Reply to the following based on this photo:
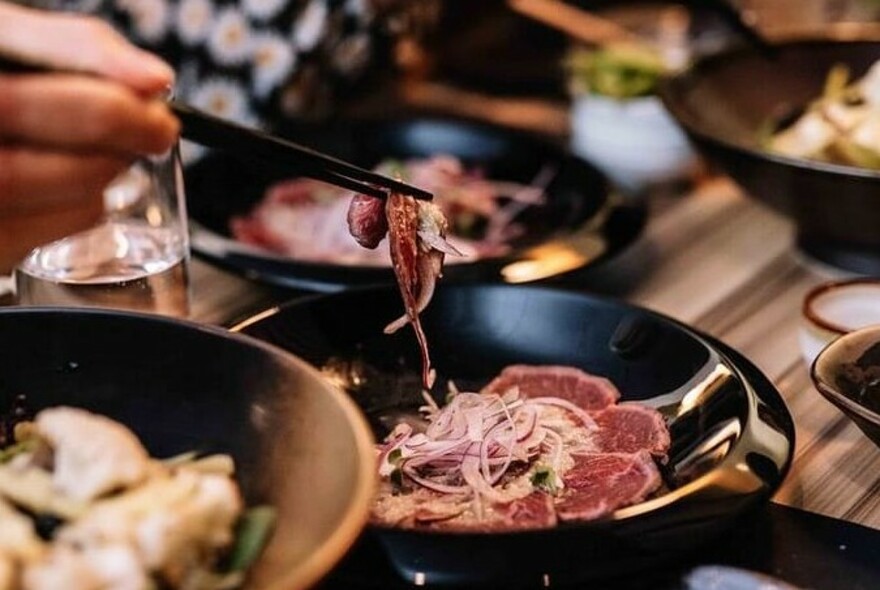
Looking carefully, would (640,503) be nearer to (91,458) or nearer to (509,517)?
(509,517)

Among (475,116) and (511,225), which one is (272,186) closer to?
(511,225)

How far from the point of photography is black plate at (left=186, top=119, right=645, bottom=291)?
4.37 feet

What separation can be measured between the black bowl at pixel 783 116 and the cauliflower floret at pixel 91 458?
2.83ft

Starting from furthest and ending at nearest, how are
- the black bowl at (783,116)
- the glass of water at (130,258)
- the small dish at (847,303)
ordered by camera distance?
the black bowl at (783,116) → the small dish at (847,303) → the glass of water at (130,258)

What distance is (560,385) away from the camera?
1.16 meters

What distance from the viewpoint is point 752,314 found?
1430 millimetres

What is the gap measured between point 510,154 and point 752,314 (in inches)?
19.3

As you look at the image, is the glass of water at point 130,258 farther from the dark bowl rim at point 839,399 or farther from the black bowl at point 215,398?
the dark bowl rim at point 839,399

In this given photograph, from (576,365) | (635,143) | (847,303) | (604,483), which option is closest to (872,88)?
(635,143)

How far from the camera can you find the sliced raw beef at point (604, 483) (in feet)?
3.10

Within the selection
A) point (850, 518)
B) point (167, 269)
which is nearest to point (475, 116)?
point (167, 269)

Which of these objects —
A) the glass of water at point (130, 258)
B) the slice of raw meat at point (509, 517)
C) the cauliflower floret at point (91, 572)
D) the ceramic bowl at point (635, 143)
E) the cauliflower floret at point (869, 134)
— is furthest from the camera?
the ceramic bowl at point (635, 143)

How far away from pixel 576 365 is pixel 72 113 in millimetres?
595

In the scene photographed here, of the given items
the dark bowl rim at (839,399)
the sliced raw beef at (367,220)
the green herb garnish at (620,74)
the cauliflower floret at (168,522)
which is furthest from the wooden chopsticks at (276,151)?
the green herb garnish at (620,74)
